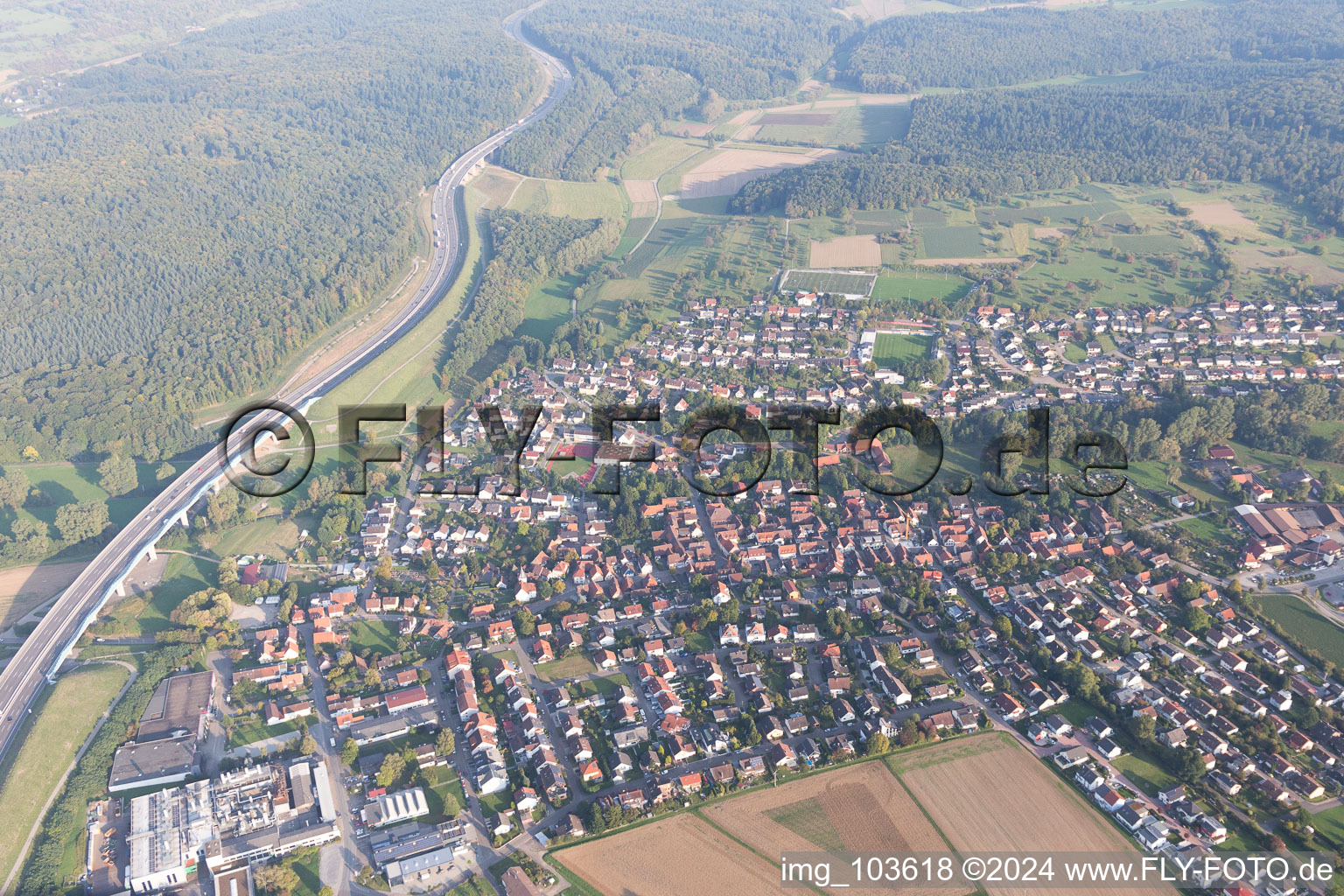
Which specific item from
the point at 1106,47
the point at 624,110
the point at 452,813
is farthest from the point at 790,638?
the point at 1106,47

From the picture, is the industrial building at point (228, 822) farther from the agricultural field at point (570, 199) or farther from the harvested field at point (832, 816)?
the agricultural field at point (570, 199)

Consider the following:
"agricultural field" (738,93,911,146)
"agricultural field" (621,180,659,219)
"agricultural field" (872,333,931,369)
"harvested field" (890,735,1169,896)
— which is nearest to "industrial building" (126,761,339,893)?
"harvested field" (890,735,1169,896)

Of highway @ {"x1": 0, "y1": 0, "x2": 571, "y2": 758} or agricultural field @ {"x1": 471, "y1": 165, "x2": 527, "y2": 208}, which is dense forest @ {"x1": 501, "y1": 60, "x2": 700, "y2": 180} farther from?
highway @ {"x1": 0, "y1": 0, "x2": 571, "y2": 758}

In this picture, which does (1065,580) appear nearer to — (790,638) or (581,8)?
(790,638)

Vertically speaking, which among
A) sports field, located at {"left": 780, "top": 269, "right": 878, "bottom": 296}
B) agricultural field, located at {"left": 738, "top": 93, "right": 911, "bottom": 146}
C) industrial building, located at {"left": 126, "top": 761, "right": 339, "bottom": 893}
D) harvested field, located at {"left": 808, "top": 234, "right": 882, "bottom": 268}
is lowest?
industrial building, located at {"left": 126, "top": 761, "right": 339, "bottom": 893}

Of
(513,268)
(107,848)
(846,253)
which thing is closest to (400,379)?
(513,268)

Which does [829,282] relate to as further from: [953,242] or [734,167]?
[734,167]
